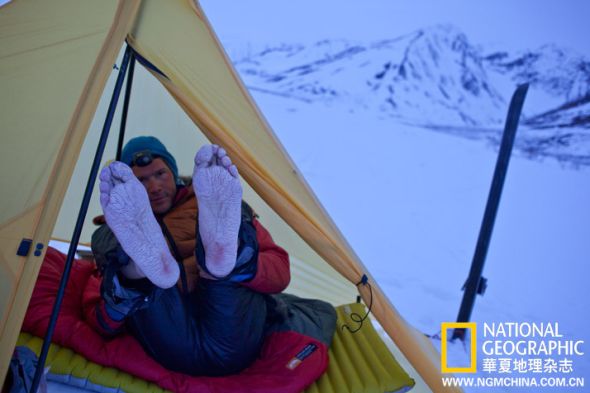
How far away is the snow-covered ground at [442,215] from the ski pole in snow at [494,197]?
13.4 inches

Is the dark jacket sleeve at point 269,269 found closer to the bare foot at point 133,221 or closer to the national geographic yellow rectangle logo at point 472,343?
the bare foot at point 133,221

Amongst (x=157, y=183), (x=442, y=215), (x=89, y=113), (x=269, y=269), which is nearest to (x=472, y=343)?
(x=269, y=269)

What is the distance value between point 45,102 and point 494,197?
219cm

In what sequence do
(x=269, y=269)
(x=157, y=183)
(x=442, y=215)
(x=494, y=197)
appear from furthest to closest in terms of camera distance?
(x=442, y=215) < (x=494, y=197) < (x=157, y=183) < (x=269, y=269)

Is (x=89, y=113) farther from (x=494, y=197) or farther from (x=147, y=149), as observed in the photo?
(x=494, y=197)

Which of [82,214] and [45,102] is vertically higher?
[45,102]

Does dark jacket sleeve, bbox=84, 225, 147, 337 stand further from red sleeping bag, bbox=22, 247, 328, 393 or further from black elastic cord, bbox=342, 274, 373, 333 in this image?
black elastic cord, bbox=342, 274, 373, 333

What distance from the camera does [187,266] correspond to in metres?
1.55

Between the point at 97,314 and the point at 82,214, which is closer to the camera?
the point at 82,214

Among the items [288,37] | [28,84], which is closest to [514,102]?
[28,84]

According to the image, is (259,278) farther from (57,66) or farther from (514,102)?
(514,102)

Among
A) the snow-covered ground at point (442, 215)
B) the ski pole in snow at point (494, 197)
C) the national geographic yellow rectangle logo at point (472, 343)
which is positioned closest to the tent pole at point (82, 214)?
the national geographic yellow rectangle logo at point (472, 343)

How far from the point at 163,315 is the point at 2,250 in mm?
484

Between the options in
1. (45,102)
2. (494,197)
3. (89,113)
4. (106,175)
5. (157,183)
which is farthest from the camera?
(494,197)
